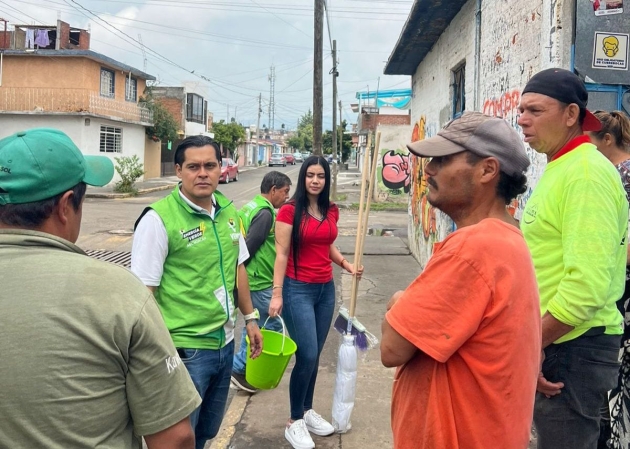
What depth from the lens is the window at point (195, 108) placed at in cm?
4175

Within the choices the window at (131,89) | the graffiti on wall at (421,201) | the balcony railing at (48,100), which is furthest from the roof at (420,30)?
the window at (131,89)

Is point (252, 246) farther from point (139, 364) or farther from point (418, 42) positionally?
point (418, 42)

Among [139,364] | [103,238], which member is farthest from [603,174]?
[103,238]

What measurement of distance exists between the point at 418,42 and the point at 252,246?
6169 mm

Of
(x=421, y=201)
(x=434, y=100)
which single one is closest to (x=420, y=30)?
(x=434, y=100)

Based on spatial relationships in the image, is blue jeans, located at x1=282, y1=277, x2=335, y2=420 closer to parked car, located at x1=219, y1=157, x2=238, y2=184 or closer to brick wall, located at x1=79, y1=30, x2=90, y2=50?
parked car, located at x1=219, y1=157, x2=238, y2=184

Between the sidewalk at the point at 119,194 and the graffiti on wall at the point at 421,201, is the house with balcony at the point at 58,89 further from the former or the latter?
the graffiti on wall at the point at 421,201

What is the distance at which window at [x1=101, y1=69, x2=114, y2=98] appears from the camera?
28922 millimetres

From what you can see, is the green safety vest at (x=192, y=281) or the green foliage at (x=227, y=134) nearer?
the green safety vest at (x=192, y=281)

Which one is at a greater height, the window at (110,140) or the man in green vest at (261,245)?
the window at (110,140)

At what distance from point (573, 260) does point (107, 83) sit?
3070 centimetres

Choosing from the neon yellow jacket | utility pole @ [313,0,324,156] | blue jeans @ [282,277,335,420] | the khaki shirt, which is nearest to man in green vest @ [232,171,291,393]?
blue jeans @ [282,277,335,420]

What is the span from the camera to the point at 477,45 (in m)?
6.26

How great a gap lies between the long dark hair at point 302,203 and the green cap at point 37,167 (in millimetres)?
2362
